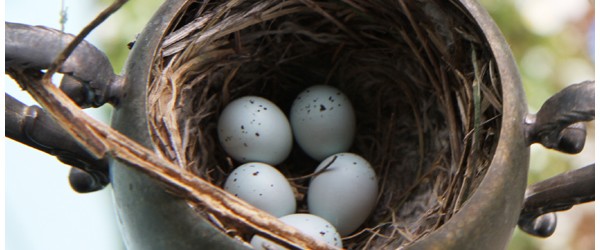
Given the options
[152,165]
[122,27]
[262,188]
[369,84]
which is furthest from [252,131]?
[122,27]

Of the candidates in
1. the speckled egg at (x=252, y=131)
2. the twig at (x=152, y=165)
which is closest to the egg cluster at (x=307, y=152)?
the speckled egg at (x=252, y=131)

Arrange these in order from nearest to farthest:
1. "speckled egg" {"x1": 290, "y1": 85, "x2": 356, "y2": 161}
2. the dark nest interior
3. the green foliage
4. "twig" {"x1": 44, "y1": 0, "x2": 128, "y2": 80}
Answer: "twig" {"x1": 44, "y1": 0, "x2": 128, "y2": 80} < the dark nest interior < "speckled egg" {"x1": 290, "y1": 85, "x2": 356, "y2": 161} < the green foliage

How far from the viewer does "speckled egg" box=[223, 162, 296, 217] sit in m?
1.47

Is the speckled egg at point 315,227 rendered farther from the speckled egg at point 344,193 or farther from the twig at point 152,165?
the twig at point 152,165

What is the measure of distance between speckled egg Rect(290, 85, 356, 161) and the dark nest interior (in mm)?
51

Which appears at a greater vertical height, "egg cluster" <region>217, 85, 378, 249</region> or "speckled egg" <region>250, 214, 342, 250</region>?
"egg cluster" <region>217, 85, 378, 249</region>

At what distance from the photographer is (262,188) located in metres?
1.47

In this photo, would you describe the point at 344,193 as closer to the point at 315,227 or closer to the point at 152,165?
the point at 315,227

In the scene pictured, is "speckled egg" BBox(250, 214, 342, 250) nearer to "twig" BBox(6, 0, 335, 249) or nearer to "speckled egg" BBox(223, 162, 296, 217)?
"speckled egg" BBox(223, 162, 296, 217)

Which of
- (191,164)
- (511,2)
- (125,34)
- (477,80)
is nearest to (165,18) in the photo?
(191,164)

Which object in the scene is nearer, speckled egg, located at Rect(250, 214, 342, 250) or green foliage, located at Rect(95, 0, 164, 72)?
speckled egg, located at Rect(250, 214, 342, 250)

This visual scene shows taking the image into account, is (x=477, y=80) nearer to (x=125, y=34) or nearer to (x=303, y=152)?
(x=303, y=152)

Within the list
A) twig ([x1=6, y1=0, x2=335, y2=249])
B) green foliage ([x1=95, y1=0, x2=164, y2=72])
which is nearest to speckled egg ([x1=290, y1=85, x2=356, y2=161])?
twig ([x1=6, y1=0, x2=335, y2=249])

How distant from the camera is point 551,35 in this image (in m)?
2.45
